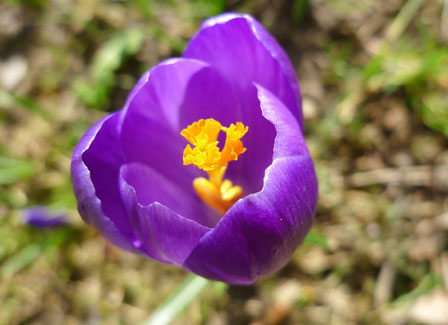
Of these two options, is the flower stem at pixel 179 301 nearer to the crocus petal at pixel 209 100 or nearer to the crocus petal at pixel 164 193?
the crocus petal at pixel 164 193

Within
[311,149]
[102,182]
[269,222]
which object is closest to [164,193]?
[102,182]

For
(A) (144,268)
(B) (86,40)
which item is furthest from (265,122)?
(B) (86,40)

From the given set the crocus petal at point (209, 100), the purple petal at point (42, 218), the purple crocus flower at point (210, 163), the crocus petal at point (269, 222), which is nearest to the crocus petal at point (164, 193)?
the purple crocus flower at point (210, 163)

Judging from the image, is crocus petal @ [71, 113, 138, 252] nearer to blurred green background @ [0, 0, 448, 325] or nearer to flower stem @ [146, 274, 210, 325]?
flower stem @ [146, 274, 210, 325]

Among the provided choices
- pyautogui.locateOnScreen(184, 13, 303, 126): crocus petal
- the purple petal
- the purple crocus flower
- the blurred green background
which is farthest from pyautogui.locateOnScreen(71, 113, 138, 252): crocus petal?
the purple petal

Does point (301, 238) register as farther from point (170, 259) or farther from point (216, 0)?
point (216, 0)

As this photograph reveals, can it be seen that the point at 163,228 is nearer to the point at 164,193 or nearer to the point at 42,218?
the point at 164,193
